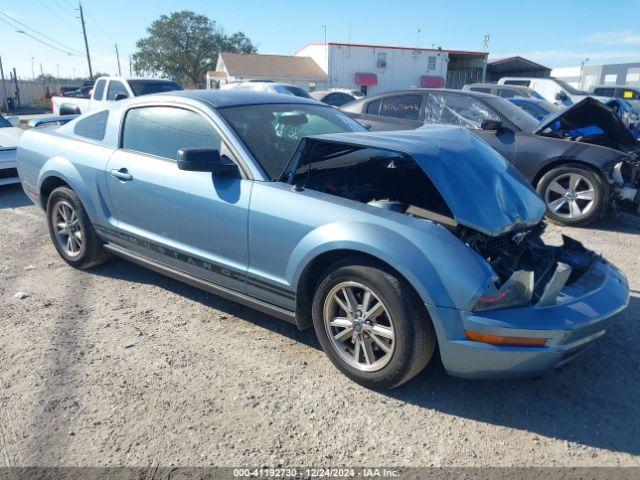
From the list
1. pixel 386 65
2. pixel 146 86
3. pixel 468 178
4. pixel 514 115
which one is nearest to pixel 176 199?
pixel 468 178

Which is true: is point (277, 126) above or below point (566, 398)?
above

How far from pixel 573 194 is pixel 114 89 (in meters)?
10.0

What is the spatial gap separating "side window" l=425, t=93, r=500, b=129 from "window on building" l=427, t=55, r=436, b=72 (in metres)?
37.6

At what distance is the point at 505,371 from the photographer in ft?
8.33

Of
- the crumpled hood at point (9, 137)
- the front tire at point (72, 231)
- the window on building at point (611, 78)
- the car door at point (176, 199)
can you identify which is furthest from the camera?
the window on building at point (611, 78)

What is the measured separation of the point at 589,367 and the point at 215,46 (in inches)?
2553

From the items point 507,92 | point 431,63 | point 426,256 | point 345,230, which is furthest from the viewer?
point 431,63

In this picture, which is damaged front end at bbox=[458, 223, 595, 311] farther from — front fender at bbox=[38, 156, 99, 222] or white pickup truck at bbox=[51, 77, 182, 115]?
white pickup truck at bbox=[51, 77, 182, 115]

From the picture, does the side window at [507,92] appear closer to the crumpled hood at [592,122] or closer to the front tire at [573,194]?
the crumpled hood at [592,122]

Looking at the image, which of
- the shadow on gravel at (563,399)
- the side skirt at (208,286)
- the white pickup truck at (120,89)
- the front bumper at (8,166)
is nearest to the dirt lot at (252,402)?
the shadow on gravel at (563,399)

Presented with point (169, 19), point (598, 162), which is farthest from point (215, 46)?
point (598, 162)

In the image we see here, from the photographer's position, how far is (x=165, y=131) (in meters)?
3.85

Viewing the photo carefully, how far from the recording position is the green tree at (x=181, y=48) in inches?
2355

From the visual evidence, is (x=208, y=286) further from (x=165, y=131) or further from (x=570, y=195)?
(x=570, y=195)
